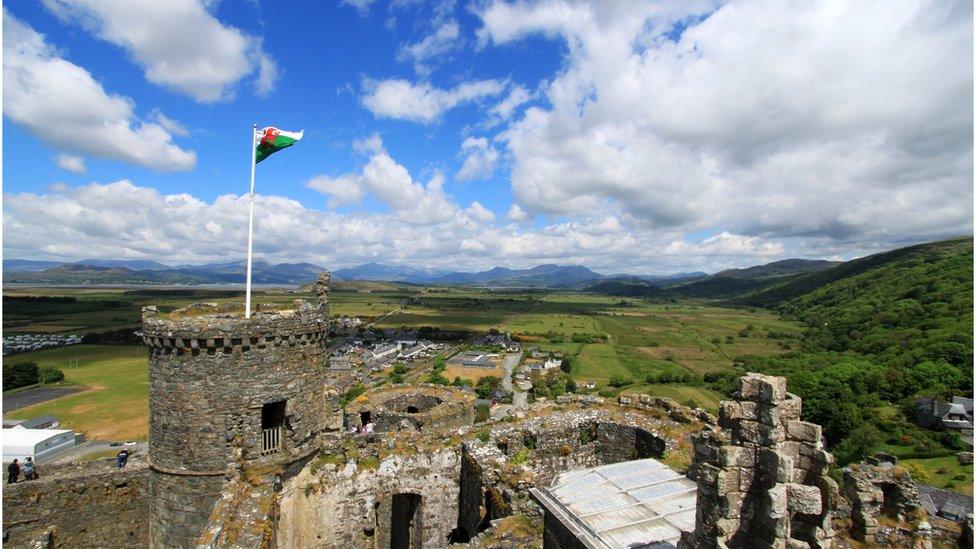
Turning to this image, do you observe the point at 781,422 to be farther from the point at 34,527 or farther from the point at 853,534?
the point at 34,527

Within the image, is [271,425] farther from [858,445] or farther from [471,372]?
[471,372]

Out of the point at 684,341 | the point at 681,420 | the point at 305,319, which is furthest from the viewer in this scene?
the point at 684,341

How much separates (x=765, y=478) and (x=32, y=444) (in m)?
50.6

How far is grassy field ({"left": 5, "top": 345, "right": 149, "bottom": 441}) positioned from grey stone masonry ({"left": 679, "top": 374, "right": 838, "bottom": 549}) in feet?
160

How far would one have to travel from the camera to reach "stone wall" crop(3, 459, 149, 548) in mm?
11570

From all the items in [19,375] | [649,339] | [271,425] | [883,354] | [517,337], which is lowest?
[517,337]

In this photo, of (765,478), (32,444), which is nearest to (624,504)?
(765,478)

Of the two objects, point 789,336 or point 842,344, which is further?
point 789,336

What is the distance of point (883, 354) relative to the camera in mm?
77562

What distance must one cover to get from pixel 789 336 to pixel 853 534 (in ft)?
472

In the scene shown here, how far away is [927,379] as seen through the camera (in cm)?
5819

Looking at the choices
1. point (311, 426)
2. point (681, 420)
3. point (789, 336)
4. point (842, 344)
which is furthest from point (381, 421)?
point (789, 336)

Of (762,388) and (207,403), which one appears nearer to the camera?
(762,388)

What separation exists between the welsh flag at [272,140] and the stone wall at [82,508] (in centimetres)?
946
